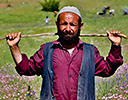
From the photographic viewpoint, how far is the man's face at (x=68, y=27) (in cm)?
296

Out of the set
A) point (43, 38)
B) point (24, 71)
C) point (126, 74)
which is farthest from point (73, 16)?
point (43, 38)

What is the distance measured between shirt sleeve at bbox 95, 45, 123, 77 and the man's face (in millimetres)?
414

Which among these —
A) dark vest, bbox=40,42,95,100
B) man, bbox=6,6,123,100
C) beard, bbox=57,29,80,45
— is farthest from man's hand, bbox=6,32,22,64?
beard, bbox=57,29,80,45

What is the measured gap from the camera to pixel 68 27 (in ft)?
9.73

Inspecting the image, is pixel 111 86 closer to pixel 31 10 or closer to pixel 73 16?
pixel 73 16

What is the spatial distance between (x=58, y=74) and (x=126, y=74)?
4.33 m

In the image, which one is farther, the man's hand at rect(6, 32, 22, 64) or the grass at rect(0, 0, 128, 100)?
the grass at rect(0, 0, 128, 100)

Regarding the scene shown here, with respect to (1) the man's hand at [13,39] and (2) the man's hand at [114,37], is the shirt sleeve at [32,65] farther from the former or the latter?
(2) the man's hand at [114,37]

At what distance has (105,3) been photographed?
1243 inches

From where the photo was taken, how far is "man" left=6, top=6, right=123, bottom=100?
2.88m

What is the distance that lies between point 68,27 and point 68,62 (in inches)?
17.5

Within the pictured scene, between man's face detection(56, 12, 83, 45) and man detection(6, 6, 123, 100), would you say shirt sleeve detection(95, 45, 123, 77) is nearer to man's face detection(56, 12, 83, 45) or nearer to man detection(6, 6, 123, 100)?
man detection(6, 6, 123, 100)

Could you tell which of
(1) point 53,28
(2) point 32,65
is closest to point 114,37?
(2) point 32,65

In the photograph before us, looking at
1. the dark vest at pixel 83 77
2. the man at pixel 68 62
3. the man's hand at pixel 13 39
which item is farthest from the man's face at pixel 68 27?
the man's hand at pixel 13 39
